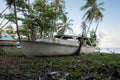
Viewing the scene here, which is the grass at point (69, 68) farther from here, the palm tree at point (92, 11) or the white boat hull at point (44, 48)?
the palm tree at point (92, 11)

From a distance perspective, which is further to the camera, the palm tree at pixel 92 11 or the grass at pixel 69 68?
the palm tree at pixel 92 11

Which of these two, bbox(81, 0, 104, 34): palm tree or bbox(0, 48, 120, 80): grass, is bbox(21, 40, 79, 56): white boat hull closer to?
bbox(0, 48, 120, 80): grass

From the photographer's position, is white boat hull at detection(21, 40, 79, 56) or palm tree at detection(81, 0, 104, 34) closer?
white boat hull at detection(21, 40, 79, 56)

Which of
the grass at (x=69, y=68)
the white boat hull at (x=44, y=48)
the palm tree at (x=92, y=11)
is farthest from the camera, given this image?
the palm tree at (x=92, y=11)

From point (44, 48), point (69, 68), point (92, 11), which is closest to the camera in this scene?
point (69, 68)

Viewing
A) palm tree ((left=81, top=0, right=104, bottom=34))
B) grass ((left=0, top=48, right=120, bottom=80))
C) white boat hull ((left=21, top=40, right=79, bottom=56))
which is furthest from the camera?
palm tree ((left=81, top=0, right=104, bottom=34))

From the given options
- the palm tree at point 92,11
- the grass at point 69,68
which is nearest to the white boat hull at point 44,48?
the grass at point 69,68

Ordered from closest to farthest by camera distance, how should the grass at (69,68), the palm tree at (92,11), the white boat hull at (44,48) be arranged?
the grass at (69,68)
the white boat hull at (44,48)
the palm tree at (92,11)

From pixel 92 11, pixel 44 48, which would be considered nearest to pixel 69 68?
pixel 44 48

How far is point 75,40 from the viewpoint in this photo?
72.9ft

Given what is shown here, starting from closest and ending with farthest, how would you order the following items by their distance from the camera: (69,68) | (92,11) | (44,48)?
1. (69,68)
2. (44,48)
3. (92,11)

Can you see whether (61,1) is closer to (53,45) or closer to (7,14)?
(7,14)

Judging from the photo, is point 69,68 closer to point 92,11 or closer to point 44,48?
point 44,48

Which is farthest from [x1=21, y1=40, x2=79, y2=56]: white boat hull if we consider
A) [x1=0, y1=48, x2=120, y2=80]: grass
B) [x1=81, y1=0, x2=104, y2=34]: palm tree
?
[x1=81, y1=0, x2=104, y2=34]: palm tree
